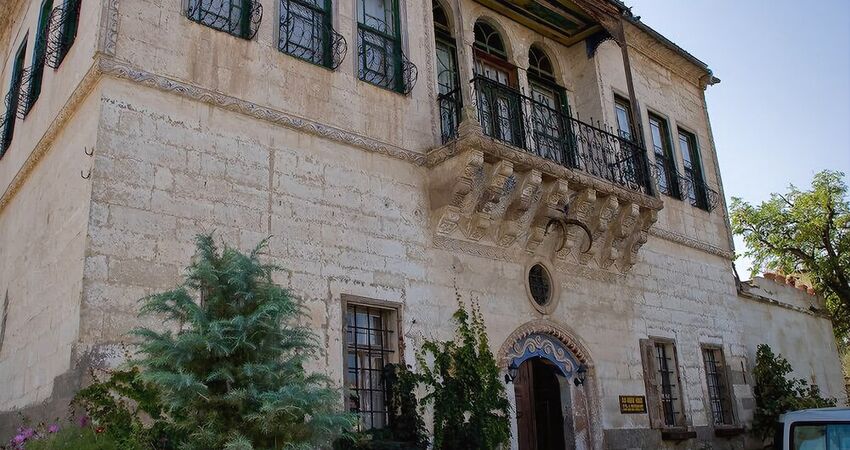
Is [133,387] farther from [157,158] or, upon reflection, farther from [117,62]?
[117,62]

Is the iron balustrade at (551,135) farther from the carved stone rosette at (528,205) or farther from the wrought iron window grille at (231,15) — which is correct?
the wrought iron window grille at (231,15)

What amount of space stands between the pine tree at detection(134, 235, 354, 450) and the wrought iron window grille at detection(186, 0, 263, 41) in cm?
319

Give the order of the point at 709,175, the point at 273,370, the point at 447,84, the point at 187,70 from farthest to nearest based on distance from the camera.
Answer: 1. the point at 709,175
2. the point at 447,84
3. the point at 187,70
4. the point at 273,370

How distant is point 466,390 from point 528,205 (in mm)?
2513

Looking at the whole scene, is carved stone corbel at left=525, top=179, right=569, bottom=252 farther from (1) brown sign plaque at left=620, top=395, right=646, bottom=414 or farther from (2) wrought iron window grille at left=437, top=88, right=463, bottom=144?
(1) brown sign plaque at left=620, top=395, right=646, bottom=414

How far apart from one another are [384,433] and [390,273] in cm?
173

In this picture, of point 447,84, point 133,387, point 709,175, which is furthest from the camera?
point 709,175

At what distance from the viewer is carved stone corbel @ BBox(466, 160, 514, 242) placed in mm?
8828

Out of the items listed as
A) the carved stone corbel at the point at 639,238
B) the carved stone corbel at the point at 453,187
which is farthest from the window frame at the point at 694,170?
the carved stone corbel at the point at 453,187

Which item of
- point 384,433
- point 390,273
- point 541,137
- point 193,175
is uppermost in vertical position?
point 541,137

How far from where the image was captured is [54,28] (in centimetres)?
862

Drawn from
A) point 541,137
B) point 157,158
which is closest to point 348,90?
point 157,158

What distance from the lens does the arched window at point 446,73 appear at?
9.54m

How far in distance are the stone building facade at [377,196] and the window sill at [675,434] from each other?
0.16ft
